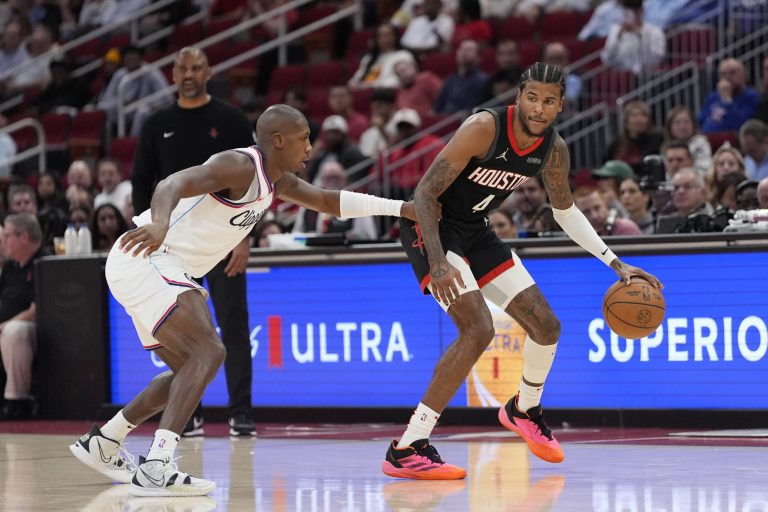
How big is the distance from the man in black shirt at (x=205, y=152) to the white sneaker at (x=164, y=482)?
3.00m

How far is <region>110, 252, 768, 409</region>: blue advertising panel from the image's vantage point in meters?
9.27

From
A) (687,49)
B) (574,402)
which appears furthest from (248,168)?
(687,49)

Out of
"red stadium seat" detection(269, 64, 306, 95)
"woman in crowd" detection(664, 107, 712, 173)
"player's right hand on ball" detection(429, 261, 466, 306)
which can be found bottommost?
"player's right hand on ball" detection(429, 261, 466, 306)

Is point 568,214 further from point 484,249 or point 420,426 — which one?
point 420,426

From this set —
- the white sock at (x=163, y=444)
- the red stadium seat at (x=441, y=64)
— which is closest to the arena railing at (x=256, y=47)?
the red stadium seat at (x=441, y=64)

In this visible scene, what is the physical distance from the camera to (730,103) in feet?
44.9

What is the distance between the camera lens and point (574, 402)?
32.2 ft

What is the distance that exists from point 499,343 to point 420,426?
311 centimetres

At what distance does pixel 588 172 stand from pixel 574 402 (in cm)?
453

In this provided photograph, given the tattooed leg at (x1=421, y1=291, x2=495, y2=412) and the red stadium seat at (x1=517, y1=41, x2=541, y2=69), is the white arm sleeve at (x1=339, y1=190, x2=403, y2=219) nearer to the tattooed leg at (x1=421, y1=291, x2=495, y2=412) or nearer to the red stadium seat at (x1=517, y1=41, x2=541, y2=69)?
the tattooed leg at (x1=421, y1=291, x2=495, y2=412)

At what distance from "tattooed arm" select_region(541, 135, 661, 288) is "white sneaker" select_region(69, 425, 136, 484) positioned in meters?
2.53

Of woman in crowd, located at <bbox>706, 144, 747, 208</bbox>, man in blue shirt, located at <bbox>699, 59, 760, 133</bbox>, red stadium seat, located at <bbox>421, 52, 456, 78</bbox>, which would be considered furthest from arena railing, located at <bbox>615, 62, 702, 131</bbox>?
woman in crowd, located at <bbox>706, 144, 747, 208</bbox>

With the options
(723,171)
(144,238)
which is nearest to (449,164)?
(144,238)

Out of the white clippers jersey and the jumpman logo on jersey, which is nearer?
the white clippers jersey
